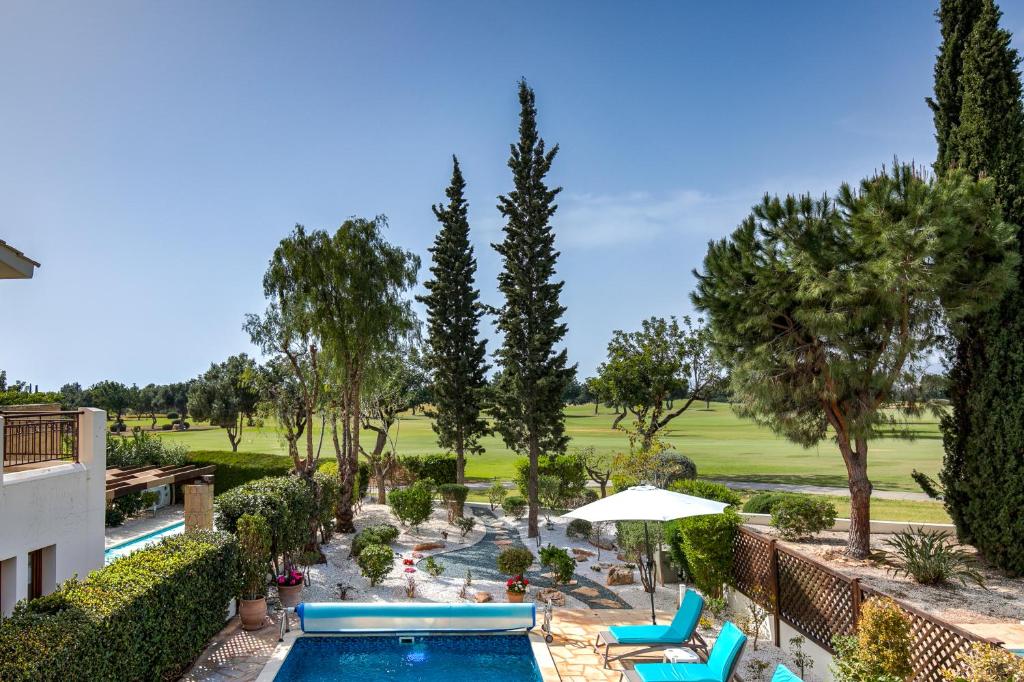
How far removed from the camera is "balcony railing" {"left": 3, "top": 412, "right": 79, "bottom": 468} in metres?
9.04

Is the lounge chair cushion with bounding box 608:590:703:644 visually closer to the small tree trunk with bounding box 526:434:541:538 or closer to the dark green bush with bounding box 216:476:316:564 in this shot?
the dark green bush with bounding box 216:476:316:564

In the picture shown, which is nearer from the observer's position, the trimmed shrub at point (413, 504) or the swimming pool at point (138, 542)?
the swimming pool at point (138, 542)

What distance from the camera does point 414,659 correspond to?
894cm

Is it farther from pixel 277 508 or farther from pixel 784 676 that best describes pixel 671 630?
pixel 277 508

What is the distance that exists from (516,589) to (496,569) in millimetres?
3157

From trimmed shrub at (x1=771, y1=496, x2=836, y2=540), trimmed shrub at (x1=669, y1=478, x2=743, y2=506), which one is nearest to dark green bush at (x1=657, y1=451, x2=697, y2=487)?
trimmed shrub at (x1=771, y1=496, x2=836, y2=540)

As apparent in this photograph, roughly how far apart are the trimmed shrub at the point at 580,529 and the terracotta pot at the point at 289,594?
337 inches

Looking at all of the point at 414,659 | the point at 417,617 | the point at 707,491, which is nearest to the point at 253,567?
the point at 417,617

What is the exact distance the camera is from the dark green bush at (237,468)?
2331cm

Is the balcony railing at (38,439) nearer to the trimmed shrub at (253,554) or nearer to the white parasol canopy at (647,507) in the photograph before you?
the trimmed shrub at (253,554)

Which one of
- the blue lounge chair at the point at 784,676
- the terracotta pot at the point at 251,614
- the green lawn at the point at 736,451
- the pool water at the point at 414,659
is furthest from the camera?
the green lawn at the point at 736,451

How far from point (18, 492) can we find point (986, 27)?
18.8 meters

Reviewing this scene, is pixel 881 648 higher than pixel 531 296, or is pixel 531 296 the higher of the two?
Answer: pixel 531 296

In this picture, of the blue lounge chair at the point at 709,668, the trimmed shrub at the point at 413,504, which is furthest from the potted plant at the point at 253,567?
the trimmed shrub at the point at 413,504
